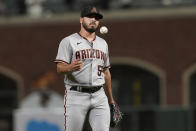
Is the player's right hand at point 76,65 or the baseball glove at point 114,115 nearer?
the player's right hand at point 76,65

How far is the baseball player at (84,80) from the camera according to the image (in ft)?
28.2

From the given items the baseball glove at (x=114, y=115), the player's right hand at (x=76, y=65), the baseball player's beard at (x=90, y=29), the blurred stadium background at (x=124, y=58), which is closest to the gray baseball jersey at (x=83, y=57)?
the baseball player's beard at (x=90, y=29)

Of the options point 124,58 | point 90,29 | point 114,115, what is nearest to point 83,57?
point 90,29

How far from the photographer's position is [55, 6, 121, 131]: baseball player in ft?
28.2

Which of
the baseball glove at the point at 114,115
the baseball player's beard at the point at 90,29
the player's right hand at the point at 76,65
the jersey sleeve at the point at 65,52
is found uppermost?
the baseball player's beard at the point at 90,29

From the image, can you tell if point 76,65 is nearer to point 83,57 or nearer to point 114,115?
point 83,57

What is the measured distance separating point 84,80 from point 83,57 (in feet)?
0.94

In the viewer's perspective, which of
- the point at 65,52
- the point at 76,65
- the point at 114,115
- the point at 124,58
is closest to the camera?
the point at 76,65

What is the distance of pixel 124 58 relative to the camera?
2128 cm

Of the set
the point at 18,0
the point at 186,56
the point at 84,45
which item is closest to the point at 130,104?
the point at 186,56

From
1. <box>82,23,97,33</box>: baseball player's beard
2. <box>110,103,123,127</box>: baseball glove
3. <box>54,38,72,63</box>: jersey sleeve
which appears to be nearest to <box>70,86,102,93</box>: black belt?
<box>54,38,72,63</box>: jersey sleeve

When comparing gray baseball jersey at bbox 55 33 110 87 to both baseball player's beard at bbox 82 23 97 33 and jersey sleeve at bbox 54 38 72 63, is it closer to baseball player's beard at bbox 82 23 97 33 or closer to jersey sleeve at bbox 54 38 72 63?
jersey sleeve at bbox 54 38 72 63

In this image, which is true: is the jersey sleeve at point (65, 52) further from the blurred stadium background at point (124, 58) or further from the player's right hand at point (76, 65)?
the blurred stadium background at point (124, 58)

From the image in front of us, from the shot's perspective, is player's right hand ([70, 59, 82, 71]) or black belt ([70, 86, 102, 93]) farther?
black belt ([70, 86, 102, 93])
